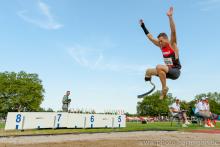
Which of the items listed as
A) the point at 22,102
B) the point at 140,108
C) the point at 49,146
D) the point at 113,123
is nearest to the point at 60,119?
the point at 113,123

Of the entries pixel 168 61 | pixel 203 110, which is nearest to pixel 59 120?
pixel 203 110

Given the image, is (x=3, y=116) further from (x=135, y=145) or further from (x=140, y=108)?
(x=135, y=145)

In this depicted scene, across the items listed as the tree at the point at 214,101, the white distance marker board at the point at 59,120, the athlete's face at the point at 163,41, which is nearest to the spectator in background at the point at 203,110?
the white distance marker board at the point at 59,120

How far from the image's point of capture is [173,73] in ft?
25.8

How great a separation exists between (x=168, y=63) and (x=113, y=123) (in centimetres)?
1587

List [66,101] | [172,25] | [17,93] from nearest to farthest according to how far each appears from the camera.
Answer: [172,25] < [66,101] < [17,93]

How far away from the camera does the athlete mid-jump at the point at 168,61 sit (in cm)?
768

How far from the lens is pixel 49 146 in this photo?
1016 cm

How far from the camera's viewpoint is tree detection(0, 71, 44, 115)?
73125 mm

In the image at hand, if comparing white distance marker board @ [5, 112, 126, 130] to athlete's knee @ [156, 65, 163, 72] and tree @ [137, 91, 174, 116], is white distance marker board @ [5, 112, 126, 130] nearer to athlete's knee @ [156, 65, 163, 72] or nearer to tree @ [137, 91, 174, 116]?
athlete's knee @ [156, 65, 163, 72]

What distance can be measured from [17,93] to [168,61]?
71752mm

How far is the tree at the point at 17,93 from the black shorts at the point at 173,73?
6845 cm

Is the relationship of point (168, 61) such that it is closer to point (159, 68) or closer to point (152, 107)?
point (159, 68)

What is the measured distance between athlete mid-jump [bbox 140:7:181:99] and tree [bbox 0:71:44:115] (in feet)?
224
